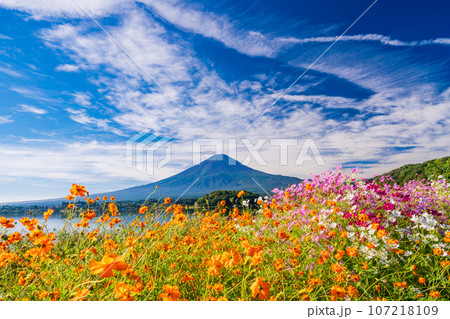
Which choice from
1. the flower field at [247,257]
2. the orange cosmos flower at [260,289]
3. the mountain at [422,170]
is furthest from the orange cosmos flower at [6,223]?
the mountain at [422,170]

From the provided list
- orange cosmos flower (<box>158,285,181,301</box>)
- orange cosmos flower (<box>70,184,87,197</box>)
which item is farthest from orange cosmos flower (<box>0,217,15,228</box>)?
orange cosmos flower (<box>158,285,181,301</box>)

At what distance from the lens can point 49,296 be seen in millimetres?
2133

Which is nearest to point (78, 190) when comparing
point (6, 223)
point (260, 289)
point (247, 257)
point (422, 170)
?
point (6, 223)

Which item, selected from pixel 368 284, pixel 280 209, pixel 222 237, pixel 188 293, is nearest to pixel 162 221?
pixel 222 237

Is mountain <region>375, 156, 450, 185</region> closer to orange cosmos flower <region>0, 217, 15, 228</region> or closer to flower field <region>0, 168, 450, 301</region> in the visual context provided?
flower field <region>0, 168, 450, 301</region>

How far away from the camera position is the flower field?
86.3 inches

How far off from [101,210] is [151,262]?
157 cm

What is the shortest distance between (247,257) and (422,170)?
14.4 metres

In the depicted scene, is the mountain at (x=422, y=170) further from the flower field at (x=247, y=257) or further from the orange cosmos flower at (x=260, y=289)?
the orange cosmos flower at (x=260, y=289)

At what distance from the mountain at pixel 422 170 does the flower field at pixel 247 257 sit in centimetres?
913

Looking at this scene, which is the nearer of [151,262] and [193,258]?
[151,262]

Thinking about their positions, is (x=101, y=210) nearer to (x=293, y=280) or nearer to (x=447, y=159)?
(x=293, y=280)

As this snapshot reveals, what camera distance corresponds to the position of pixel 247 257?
2.20m

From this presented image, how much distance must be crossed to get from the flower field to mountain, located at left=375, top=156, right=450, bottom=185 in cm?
913
